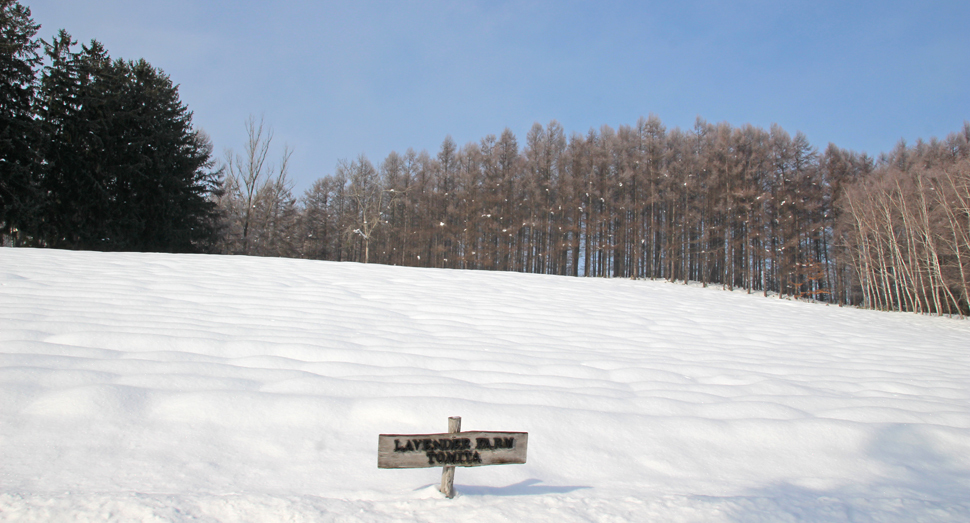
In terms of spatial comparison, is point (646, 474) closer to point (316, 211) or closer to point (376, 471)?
point (376, 471)

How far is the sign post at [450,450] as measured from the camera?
227 centimetres

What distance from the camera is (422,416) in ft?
11.1

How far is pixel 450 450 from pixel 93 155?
1039 inches

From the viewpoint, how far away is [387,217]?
41.0 metres

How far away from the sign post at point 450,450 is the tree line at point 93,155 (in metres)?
23.0

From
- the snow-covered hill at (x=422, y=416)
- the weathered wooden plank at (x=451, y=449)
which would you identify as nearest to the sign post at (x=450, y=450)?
the weathered wooden plank at (x=451, y=449)

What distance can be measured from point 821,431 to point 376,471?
344 cm

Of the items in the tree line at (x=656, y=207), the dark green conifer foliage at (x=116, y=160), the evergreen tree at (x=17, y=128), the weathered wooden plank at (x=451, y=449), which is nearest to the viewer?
the weathered wooden plank at (x=451, y=449)

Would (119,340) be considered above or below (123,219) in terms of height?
below

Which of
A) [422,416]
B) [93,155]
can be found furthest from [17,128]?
[422,416]

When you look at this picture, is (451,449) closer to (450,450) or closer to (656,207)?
(450,450)

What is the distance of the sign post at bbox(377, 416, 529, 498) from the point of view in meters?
2.27

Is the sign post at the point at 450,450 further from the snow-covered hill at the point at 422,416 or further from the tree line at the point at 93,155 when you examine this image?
the tree line at the point at 93,155

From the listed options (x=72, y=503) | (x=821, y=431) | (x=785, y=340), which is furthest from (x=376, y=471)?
(x=785, y=340)
